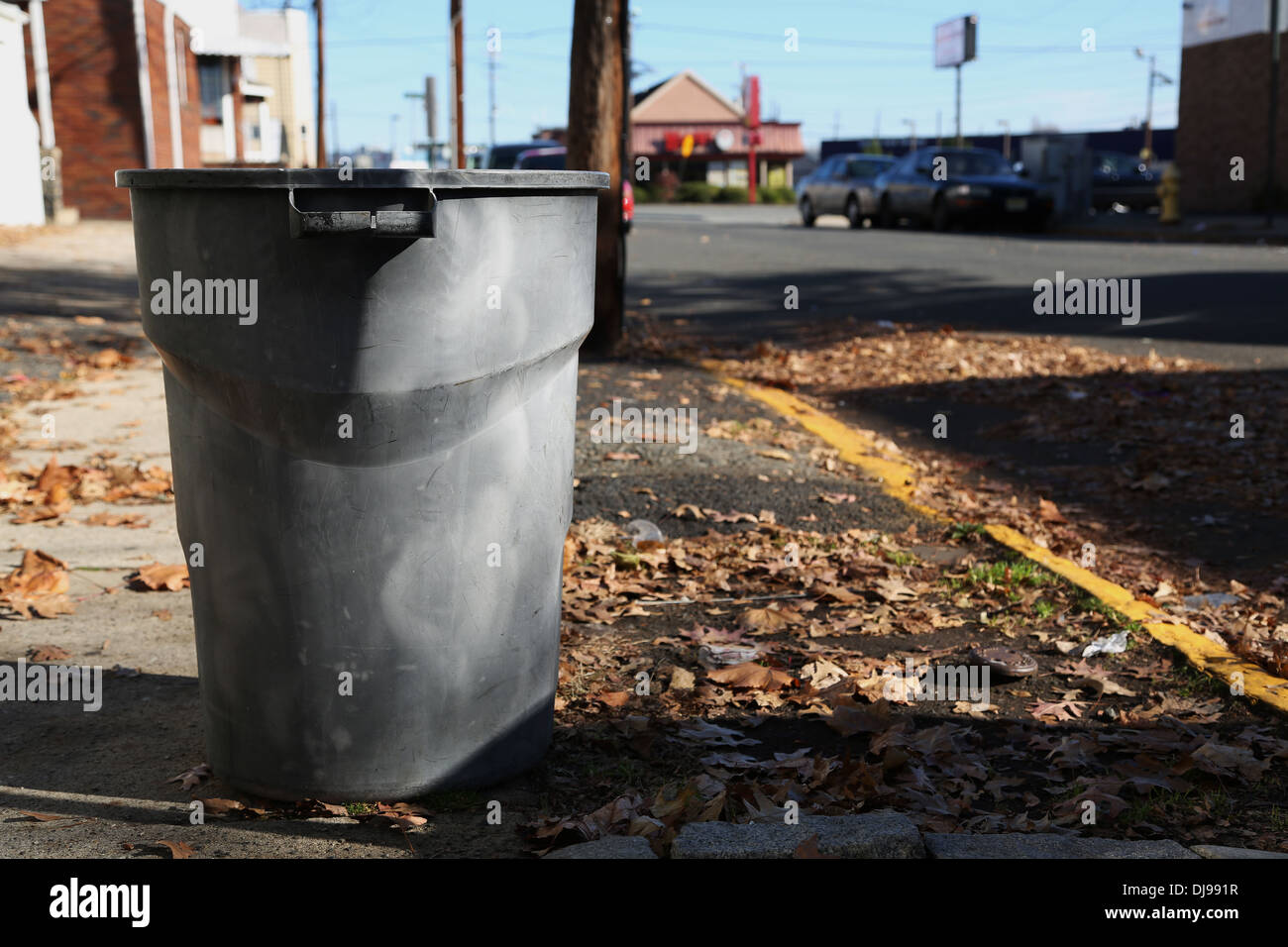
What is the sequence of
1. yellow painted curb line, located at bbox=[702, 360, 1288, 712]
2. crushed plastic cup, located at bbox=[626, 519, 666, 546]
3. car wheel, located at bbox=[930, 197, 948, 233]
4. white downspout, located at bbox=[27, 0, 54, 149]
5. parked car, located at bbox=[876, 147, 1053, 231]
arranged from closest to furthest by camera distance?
1. yellow painted curb line, located at bbox=[702, 360, 1288, 712]
2. crushed plastic cup, located at bbox=[626, 519, 666, 546]
3. parked car, located at bbox=[876, 147, 1053, 231]
4. car wheel, located at bbox=[930, 197, 948, 233]
5. white downspout, located at bbox=[27, 0, 54, 149]

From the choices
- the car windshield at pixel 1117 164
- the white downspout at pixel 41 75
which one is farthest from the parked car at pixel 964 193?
the white downspout at pixel 41 75

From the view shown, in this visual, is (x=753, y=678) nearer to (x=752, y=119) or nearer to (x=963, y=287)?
(x=963, y=287)

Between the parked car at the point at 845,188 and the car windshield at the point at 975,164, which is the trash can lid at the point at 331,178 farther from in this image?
the parked car at the point at 845,188

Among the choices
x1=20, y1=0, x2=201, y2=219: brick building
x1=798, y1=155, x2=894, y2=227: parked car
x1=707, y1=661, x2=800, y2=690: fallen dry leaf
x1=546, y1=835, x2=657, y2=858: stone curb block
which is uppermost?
x1=20, y1=0, x2=201, y2=219: brick building

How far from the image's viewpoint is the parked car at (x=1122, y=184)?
32.7 meters

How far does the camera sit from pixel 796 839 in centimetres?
256

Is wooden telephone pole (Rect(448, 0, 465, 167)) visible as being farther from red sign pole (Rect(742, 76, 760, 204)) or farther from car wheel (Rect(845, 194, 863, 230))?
red sign pole (Rect(742, 76, 760, 204))

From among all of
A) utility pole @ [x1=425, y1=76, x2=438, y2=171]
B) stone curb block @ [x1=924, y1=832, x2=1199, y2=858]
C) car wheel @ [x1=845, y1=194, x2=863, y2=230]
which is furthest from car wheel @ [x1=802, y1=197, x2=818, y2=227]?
stone curb block @ [x1=924, y1=832, x2=1199, y2=858]

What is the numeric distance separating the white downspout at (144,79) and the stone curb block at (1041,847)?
1091 inches

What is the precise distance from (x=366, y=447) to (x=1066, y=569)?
2.85 m

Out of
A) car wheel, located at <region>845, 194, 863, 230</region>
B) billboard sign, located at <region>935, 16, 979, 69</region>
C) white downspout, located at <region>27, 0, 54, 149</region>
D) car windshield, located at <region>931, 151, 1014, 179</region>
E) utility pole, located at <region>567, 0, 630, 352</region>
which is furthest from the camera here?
billboard sign, located at <region>935, 16, 979, 69</region>

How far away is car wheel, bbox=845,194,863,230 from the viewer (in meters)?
27.1

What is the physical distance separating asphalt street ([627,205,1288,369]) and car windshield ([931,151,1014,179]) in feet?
8.62
